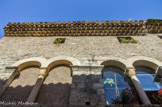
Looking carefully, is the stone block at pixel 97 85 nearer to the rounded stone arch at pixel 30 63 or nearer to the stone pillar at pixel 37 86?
the stone pillar at pixel 37 86

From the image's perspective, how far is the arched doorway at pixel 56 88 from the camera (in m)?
3.95

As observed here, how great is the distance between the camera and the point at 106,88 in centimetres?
446

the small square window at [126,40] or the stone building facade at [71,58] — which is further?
the small square window at [126,40]

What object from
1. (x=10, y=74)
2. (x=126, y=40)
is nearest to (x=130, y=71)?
(x=126, y=40)

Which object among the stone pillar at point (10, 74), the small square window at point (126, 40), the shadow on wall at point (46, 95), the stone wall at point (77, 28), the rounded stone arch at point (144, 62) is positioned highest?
the stone wall at point (77, 28)

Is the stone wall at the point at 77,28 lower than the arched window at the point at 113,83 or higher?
higher

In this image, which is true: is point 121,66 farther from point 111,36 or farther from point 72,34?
point 72,34

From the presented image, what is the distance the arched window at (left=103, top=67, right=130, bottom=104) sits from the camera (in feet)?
13.7

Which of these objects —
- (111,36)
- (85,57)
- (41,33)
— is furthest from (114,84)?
(41,33)

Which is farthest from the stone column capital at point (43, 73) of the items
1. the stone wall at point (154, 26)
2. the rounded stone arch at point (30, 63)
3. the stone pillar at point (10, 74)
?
the stone wall at point (154, 26)

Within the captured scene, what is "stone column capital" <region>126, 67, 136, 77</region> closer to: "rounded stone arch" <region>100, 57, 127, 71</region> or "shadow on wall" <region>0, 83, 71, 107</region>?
"rounded stone arch" <region>100, 57, 127, 71</region>

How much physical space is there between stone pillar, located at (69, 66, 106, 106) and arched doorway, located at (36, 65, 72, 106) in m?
0.44

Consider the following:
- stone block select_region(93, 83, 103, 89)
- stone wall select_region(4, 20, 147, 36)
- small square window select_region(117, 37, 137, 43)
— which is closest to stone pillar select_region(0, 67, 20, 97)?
stone block select_region(93, 83, 103, 89)

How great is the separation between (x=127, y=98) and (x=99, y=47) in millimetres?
3299
